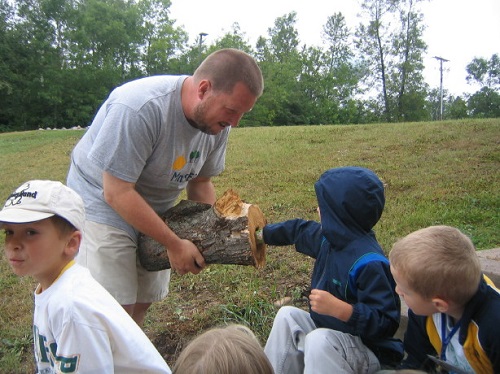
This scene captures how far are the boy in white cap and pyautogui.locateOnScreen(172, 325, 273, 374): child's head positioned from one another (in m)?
0.14

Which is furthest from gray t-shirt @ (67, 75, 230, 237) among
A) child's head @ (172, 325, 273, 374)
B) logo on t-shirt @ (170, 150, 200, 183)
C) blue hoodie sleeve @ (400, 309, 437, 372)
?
blue hoodie sleeve @ (400, 309, 437, 372)

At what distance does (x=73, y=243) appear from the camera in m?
1.76

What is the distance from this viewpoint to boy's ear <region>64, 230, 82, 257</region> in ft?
5.71

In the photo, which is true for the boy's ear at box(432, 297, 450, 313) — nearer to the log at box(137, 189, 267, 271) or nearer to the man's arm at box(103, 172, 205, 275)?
the log at box(137, 189, 267, 271)

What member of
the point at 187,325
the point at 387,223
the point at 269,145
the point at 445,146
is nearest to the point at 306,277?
the point at 187,325

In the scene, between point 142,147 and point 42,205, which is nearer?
point 42,205

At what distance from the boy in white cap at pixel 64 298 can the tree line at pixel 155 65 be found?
35069 millimetres

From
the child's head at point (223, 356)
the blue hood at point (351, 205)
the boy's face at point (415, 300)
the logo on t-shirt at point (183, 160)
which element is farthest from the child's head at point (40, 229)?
the boy's face at point (415, 300)

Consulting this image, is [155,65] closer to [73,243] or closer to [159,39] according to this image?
[159,39]

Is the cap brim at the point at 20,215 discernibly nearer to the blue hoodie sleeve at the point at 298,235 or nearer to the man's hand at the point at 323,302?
the man's hand at the point at 323,302

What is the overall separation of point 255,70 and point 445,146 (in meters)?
8.05

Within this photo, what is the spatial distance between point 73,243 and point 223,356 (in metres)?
0.69

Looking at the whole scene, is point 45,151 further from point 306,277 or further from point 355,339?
point 355,339

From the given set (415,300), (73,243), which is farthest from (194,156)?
(415,300)
